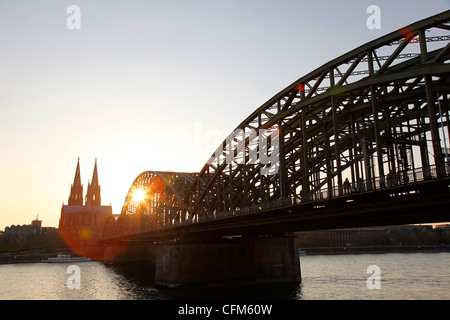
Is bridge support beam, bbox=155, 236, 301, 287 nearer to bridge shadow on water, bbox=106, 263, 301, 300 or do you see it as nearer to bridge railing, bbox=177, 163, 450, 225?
bridge shadow on water, bbox=106, 263, 301, 300

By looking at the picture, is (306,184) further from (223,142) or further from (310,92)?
(223,142)

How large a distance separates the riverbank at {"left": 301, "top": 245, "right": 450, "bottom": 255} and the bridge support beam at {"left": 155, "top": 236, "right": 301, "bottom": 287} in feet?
407

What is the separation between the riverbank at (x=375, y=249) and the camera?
188 meters

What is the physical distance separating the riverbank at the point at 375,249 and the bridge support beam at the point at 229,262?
4882 inches

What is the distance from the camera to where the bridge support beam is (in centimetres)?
5969

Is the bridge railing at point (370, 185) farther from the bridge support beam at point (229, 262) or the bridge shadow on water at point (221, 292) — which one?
the bridge support beam at point (229, 262)

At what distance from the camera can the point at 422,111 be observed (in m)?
37.7

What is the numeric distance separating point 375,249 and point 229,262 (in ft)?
488

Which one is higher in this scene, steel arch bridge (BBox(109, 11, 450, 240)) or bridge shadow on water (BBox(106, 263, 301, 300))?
steel arch bridge (BBox(109, 11, 450, 240))

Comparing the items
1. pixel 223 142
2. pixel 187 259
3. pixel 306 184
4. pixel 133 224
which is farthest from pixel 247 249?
pixel 133 224

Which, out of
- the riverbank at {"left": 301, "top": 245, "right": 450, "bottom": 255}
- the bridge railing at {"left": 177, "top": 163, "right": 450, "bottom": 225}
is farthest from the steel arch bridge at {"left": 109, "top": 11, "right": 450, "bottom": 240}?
the riverbank at {"left": 301, "top": 245, "right": 450, "bottom": 255}

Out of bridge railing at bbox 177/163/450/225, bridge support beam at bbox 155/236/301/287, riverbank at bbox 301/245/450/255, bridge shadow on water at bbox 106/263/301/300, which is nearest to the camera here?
bridge railing at bbox 177/163/450/225

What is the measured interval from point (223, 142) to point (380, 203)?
29.6 metres

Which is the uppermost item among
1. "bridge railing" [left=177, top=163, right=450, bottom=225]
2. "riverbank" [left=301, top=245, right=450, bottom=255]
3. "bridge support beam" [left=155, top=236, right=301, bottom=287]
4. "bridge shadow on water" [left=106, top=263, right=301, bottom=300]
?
"bridge railing" [left=177, top=163, right=450, bottom=225]
